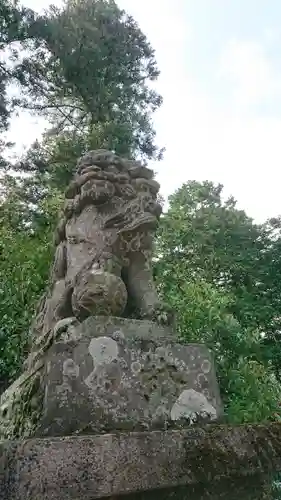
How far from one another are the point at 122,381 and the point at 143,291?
2.11 feet

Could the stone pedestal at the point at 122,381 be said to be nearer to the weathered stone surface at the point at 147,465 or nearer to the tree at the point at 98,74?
the weathered stone surface at the point at 147,465

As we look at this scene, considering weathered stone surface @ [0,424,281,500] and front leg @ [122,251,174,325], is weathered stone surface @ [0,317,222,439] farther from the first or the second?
weathered stone surface @ [0,424,281,500]

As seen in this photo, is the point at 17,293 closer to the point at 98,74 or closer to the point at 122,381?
the point at 122,381

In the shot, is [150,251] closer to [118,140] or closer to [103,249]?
[103,249]

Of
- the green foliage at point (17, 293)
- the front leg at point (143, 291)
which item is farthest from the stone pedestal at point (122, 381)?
the green foliage at point (17, 293)

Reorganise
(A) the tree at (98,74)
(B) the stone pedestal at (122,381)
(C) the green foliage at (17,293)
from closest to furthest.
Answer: (B) the stone pedestal at (122,381), (C) the green foliage at (17,293), (A) the tree at (98,74)

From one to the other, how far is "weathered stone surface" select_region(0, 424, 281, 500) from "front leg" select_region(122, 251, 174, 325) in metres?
0.64

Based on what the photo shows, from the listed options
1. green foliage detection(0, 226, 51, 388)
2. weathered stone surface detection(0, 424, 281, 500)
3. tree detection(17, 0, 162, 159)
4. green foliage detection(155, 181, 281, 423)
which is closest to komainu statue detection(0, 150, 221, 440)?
weathered stone surface detection(0, 424, 281, 500)

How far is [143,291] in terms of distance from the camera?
93.0 inches

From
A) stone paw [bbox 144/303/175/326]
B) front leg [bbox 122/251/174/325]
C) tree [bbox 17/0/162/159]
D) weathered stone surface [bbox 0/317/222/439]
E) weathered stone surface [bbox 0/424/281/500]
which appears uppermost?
tree [bbox 17/0/162/159]

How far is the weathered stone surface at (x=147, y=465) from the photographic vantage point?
1.32 meters

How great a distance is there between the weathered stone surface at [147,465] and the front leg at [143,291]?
0.64 meters

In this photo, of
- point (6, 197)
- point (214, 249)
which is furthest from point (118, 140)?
point (214, 249)

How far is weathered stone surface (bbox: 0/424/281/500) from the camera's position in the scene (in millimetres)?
1319
